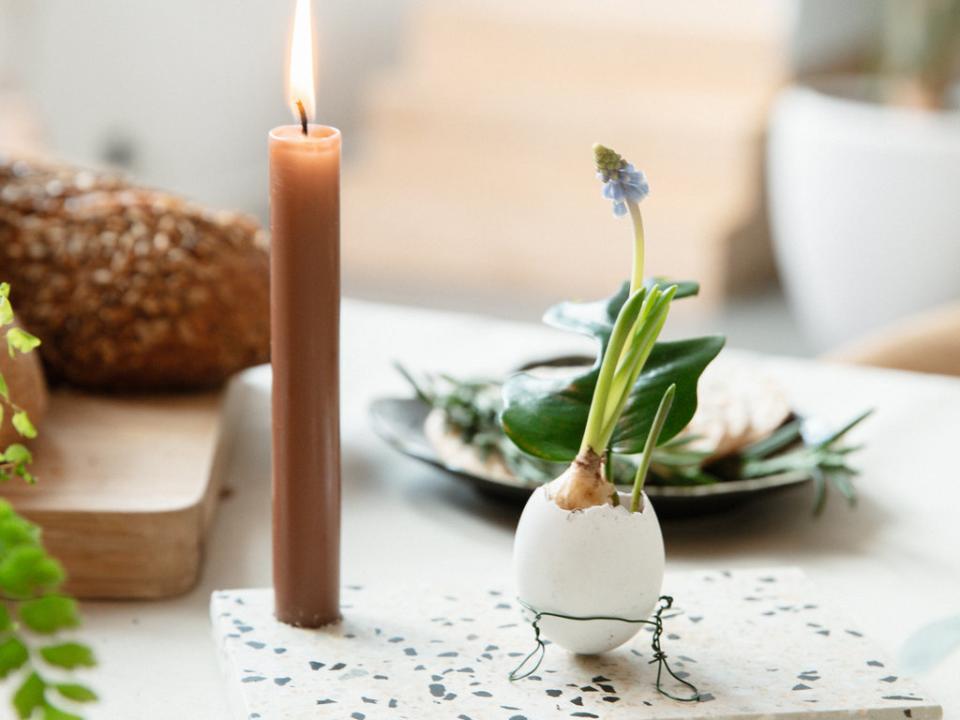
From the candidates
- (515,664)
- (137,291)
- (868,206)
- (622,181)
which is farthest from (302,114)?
(868,206)

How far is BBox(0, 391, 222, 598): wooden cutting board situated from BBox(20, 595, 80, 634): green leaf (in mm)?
387

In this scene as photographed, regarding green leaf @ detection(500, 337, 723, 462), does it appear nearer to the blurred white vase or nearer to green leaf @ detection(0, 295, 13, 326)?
green leaf @ detection(0, 295, 13, 326)

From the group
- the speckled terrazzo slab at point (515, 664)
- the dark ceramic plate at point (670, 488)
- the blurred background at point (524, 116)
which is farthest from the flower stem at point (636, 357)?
the blurred background at point (524, 116)

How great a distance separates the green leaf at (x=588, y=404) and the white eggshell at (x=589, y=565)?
2 cm

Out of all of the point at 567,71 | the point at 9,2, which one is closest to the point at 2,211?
the point at 9,2

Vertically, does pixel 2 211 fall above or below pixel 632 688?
above

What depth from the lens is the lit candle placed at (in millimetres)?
559

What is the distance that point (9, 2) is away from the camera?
3008 millimetres

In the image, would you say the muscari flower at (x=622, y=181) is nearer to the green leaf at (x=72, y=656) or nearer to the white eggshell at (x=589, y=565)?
the white eggshell at (x=589, y=565)

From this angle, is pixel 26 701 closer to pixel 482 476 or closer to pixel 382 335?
pixel 482 476

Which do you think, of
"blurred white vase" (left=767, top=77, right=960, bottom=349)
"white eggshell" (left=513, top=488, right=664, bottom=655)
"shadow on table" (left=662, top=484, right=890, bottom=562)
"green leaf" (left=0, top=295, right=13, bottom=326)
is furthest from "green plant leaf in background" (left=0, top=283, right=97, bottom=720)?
"blurred white vase" (left=767, top=77, right=960, bottom=349)

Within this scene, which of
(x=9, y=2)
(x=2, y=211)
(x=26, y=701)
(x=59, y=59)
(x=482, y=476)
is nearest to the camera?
(x=26, y=701)

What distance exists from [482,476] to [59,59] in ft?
9.15

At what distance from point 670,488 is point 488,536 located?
4.8 inches
